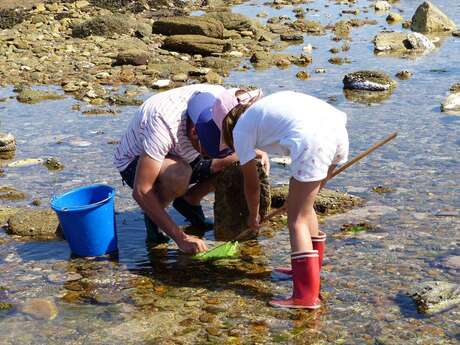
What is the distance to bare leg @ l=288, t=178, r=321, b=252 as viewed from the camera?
14.8 feet

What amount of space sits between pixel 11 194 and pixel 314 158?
3799mm

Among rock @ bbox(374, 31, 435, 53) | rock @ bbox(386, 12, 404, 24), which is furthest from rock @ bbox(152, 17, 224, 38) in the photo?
rock @ bbox(386, 12, 404, 24)

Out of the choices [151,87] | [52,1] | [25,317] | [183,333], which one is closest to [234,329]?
[183,333]

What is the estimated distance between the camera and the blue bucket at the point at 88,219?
5.33 metres

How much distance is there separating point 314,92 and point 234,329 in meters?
7.62

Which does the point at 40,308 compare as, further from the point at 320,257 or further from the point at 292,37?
the point at 292,37

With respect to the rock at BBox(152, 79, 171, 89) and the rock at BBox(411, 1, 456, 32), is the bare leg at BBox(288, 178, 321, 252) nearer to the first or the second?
the rock at BBox(152, 79, 171, 89)

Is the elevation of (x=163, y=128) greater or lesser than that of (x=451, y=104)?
greater

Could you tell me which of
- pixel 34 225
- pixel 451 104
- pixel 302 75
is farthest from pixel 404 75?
pixel 34 225

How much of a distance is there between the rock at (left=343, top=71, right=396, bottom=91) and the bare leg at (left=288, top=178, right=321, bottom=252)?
7201mm

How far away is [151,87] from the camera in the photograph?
12273 mm

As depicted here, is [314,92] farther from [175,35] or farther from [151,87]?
[175,35]

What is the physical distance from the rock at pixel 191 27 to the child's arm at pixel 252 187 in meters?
12.1

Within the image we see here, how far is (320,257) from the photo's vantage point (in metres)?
4.97
